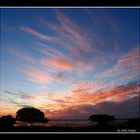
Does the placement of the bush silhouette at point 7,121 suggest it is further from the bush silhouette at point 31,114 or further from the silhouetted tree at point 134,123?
the silhouetted tree at point 134,123

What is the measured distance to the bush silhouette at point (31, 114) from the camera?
3.27 meters

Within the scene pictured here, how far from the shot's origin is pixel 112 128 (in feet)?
9.87

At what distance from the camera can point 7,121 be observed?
316 centimetres

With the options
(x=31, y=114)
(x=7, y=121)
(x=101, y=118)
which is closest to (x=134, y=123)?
(x=101, y=118)

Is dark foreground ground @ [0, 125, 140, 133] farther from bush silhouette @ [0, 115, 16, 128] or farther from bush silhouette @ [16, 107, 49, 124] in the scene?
bush silhouette @ [16, 107, 49, 124]

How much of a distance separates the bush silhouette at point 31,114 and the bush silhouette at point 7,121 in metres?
0.08

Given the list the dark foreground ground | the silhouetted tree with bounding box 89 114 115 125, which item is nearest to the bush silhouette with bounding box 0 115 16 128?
the dark foreground ground

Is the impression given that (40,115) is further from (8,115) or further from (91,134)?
(91,134)

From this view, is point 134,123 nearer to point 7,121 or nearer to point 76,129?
point 76,129

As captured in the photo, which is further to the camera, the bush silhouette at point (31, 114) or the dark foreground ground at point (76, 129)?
the bush silhouette at point (31, 114)

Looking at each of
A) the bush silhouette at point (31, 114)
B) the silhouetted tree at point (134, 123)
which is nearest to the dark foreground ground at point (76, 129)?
the silhouetted tree at point (134, 123)
